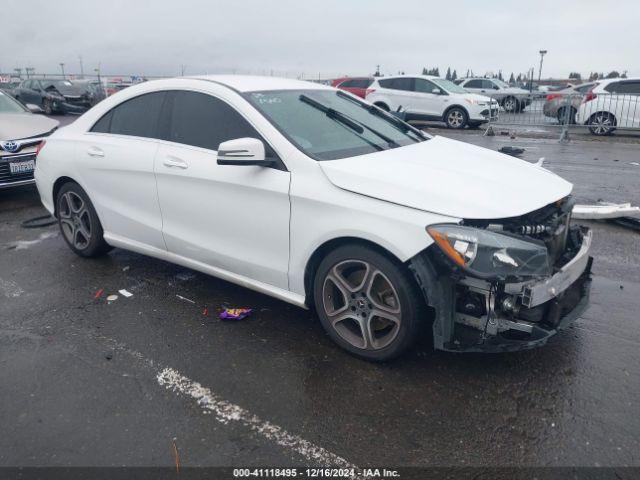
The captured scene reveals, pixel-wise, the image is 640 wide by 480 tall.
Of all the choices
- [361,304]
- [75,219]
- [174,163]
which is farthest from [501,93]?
[361,304]

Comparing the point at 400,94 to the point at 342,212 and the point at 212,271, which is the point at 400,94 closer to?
the point at 212,271

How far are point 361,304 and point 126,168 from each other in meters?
2.43

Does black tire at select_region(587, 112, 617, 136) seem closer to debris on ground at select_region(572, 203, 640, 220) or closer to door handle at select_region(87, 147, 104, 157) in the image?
debris on ground at select_region(572, 203, 640, 220)

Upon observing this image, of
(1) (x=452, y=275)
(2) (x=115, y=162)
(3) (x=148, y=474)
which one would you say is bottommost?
(3) (x=148, y=474)

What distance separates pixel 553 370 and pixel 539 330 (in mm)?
510

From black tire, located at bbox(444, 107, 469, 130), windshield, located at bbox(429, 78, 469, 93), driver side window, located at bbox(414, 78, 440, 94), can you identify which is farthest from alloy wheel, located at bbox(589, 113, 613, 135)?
driver side window, located at bbox(414, 78, 440, 94)

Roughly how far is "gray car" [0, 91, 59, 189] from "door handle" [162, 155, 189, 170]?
4.48 metres

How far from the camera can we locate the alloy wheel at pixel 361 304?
10.4 feet

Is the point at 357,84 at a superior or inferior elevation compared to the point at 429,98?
superior

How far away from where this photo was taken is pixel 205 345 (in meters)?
3.62

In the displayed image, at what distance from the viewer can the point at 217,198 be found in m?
3.82

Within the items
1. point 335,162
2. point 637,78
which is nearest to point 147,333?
point 335,162

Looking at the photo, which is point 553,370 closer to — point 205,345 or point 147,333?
point 205,345

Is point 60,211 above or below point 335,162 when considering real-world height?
below
